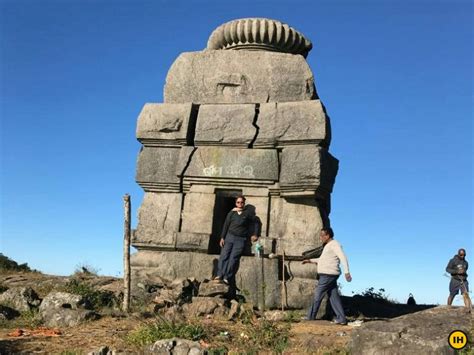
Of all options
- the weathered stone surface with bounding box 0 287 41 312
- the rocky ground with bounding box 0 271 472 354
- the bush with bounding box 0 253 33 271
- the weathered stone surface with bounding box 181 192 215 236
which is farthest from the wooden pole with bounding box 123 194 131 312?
the bush with bounding box 0 253 33 271

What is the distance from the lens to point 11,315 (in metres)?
7.12

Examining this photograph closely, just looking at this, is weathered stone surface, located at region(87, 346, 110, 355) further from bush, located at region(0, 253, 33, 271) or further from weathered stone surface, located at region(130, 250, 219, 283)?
bush, located at region(0, 253, 33, 271)

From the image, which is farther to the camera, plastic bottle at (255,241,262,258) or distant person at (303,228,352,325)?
plastic bottle at (255,241,262,258)

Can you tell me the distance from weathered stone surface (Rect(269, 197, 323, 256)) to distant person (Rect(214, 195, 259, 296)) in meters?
0.35

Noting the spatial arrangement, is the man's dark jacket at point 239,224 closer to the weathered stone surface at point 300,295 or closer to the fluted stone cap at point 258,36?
the weathered stone surface at point 300,295

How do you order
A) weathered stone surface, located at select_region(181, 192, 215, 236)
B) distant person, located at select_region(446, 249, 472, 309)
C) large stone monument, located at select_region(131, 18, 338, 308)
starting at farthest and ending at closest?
distant person, located at select_region(446, 249, 472, 309) → weathered stone surface, located at select_region(181, 192, 215, 236) → large stone monument, located at select_region(131, 18, 338, 308)

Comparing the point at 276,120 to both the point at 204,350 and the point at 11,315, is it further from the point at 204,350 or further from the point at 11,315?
the point at 11,315

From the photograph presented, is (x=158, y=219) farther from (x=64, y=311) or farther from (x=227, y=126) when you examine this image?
(x=64, y=311)

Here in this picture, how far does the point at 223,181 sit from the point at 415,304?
555 cm

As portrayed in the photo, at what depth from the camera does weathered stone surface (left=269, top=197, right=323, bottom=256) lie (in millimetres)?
7820

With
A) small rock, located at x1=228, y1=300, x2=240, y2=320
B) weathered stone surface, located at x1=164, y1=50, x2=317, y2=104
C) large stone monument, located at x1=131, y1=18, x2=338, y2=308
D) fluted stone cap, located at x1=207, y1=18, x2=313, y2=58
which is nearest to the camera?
small rock, located at x1=228, y1=300, x2=240, y2=320

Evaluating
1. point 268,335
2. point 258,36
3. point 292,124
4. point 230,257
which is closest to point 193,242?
point 230,257

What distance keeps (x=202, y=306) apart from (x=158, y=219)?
208 cm

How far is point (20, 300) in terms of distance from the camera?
7.45 m
